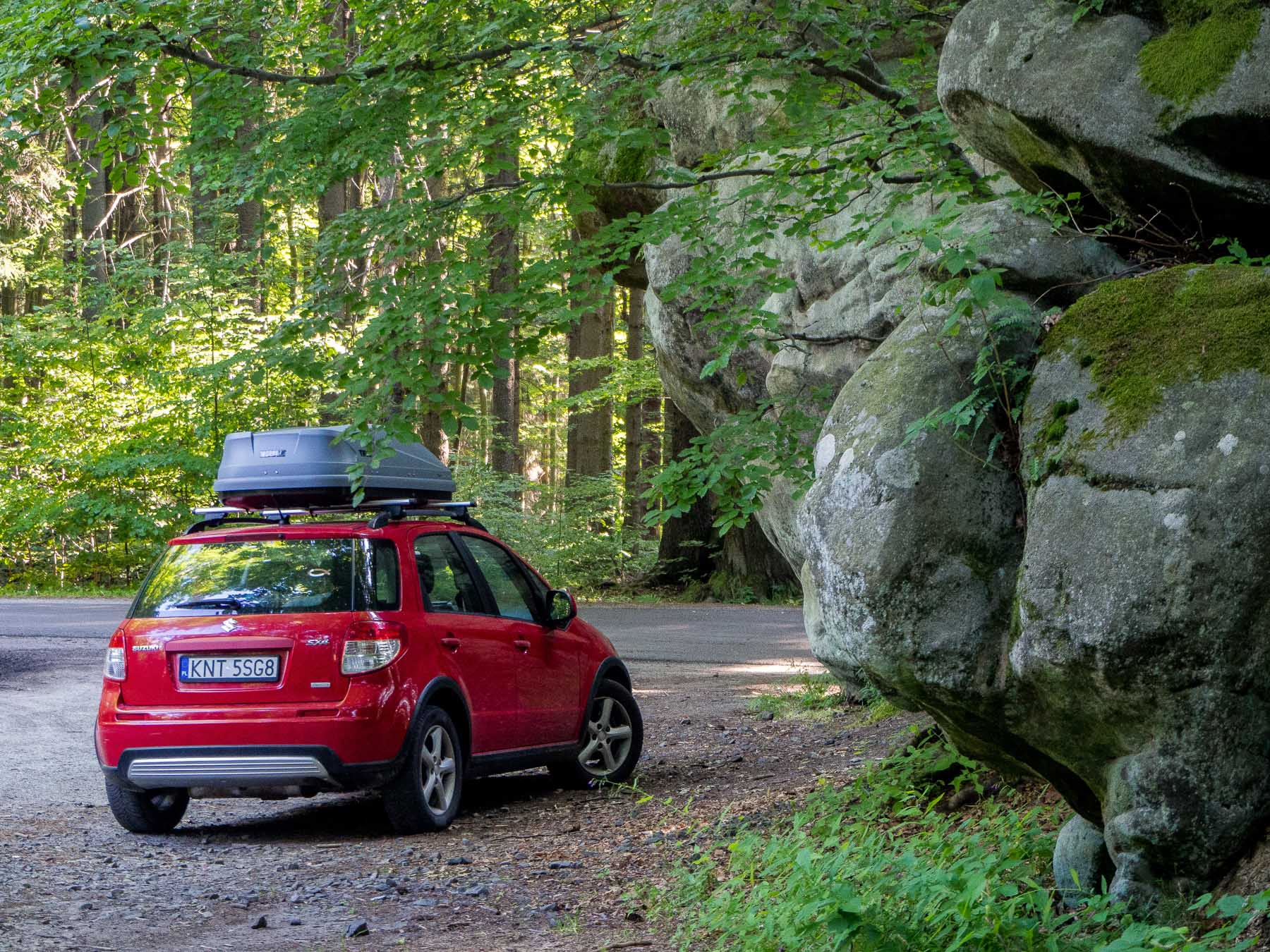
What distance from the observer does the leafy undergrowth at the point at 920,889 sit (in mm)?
4047

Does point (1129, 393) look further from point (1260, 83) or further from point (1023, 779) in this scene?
point (1023, 779)

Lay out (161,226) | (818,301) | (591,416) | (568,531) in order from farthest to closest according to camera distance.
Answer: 1. (161,226)
2. (591,416)
3. (568,531)
4. (818,301)

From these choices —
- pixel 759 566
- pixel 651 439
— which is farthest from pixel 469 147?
pixel 651 439

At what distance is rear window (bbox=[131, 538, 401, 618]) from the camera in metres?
7.25

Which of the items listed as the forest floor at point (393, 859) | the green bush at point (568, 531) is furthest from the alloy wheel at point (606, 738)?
the green bush at point (568, 531)

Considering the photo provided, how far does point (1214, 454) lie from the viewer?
435 centimetres

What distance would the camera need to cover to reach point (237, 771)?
6922 mm

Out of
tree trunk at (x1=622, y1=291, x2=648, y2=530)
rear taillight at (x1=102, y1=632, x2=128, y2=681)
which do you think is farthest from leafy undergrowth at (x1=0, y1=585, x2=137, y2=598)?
rear taillight at (x1=102, y1=632, x2=128, y2=681)

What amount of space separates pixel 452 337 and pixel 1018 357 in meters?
3.38

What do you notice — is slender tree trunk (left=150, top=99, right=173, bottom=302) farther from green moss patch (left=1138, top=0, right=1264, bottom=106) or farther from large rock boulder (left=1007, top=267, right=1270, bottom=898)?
large rock boulder (left=1007, top=267, right=1270, bottom=898)

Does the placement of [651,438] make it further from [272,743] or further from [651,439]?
[272,743]

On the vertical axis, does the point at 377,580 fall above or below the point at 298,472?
below

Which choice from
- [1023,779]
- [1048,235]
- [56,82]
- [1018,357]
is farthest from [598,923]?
[56,82]

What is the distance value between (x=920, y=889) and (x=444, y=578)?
14.1 ft
